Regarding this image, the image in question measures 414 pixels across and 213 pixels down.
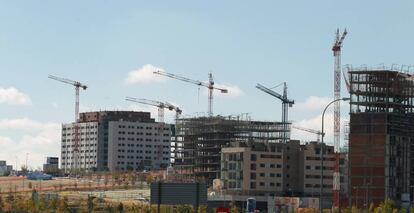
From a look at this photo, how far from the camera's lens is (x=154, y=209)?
177m

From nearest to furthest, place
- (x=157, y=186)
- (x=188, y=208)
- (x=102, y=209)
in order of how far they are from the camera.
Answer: (x=157, y=186)
(x=188, y=208)
(x=102, y=209)

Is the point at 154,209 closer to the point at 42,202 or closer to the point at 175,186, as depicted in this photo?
the point at 42,202

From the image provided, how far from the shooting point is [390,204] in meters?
193

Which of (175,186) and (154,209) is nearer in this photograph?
(175,186)

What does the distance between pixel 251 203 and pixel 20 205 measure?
4205 centimetres

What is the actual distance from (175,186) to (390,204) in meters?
130

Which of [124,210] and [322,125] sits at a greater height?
[322,125]

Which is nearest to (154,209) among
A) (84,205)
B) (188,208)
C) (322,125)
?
(188,208)

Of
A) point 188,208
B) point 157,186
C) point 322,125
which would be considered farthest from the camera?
point 188,208

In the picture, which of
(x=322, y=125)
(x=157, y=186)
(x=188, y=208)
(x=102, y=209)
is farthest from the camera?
(x=102, y=209)

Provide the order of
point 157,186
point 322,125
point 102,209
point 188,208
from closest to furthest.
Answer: point 157,186 < point 322,125 < point 188,208 < point 102,209

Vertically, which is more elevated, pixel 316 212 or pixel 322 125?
pixel 322 125

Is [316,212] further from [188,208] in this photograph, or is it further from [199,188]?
[199,188]

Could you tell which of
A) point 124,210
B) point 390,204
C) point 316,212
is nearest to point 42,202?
point 124,210
